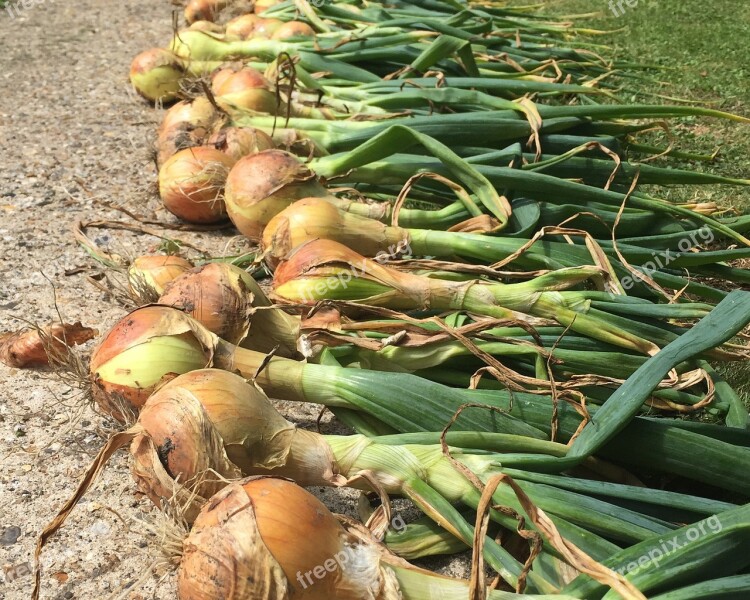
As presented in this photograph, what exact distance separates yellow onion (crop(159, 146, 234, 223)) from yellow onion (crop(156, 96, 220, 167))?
7.1 inches

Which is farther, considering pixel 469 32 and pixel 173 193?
pixel 469 32

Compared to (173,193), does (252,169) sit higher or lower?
higher

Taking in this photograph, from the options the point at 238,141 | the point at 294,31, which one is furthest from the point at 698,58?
the point at 238,141

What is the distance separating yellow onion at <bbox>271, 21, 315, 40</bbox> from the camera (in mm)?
3511

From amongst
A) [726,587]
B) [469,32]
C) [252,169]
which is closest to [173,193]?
[252,169]

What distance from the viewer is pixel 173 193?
7.68 ft

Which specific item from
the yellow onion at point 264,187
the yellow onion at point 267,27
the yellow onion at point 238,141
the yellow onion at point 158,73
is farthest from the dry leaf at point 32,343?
the yellow onion at point 267,27

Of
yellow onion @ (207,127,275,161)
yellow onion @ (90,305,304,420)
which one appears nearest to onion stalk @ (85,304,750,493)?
yellow onion @ (90,305,304,420)

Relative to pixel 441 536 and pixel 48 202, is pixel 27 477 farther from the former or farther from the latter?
pixel 48 202

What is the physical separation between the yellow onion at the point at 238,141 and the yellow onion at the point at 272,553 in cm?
152

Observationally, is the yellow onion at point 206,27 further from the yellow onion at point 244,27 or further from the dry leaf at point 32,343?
the dry leaf at point 32,343

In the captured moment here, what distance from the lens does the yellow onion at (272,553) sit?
3.40 ft

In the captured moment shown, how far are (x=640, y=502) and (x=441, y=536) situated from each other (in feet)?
1.22

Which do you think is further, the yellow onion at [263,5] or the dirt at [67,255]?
the yellow onion at [263,5]
